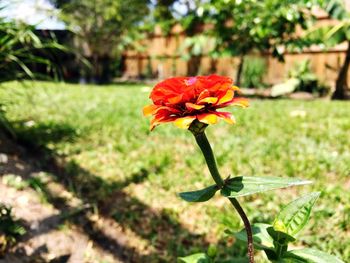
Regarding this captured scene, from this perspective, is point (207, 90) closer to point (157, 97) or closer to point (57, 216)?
point (157, 97)

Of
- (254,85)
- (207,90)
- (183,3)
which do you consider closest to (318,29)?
(254,85)

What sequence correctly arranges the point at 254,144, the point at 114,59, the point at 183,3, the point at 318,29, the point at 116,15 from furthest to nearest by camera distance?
the point at 183,3, the point at 114,59, the point at 116,15, the point at 318,29, the point at 254,144

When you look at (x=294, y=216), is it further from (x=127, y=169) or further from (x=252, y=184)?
(x=127, y=169)

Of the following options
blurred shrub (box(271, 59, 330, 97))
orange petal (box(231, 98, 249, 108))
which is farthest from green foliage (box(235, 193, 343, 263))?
blurred shrub (box(271, 59, 330, 97))

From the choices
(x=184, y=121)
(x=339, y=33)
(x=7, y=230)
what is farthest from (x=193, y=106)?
(x=339, y=33)

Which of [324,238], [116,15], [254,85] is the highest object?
[116,15]

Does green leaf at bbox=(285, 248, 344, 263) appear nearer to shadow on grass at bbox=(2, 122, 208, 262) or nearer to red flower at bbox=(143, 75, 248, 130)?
red flower at bbox=(143, 75, 248, 130)

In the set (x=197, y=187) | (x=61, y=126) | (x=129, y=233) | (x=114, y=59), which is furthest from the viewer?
(x=114, y=59)
